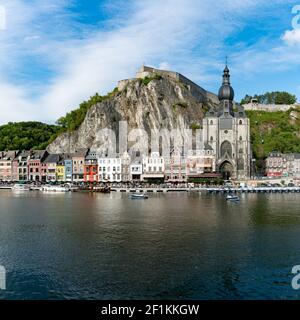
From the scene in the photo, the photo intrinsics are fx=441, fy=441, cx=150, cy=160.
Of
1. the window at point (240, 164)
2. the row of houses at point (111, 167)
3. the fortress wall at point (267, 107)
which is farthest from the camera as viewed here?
the fortress wall at point (267, 107)

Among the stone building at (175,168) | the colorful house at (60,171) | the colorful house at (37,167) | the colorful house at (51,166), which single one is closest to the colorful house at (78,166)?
the colorful house at (60,171)

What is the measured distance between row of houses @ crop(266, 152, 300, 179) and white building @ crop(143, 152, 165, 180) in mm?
25233

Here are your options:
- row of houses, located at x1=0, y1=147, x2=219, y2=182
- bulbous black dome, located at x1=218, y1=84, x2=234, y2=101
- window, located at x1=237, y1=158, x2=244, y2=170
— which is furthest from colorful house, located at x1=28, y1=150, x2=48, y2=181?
window, located at x1=237, y1=158, x2=244, y2=170

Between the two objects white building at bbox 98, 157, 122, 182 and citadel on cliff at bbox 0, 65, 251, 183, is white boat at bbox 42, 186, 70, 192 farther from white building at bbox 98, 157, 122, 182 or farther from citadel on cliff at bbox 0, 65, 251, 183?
citadel on cliff at bbox 0, 65, 251, 183

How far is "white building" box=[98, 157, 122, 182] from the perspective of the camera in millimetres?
85062

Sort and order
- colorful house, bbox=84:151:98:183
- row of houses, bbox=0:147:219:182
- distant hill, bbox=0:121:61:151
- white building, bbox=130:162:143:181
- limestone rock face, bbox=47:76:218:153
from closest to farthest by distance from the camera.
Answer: row of houses, bbox=0:147:219:182
white building, bbox=130:162:143:181
colorful house, bbox=84:151:98:183
limestone rock face, bbox=47:76:218:153
distant hill, bbox=0:121:61:151

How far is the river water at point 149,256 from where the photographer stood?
54.2 feet

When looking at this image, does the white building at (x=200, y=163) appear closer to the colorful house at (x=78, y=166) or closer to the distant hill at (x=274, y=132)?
the distant hill at (x=274, y=132)

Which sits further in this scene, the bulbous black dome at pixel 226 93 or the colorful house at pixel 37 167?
the bulbous black dome at pixel 226 93

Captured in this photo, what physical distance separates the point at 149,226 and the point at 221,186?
47.3m

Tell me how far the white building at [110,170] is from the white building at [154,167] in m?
5.05

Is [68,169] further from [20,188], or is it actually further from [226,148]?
[226,148]

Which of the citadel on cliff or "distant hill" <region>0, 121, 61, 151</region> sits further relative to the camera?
"distant hill" <region>0, 121, 61, 151</region>

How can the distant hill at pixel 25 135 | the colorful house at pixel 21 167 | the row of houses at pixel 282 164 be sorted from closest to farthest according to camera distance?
the row of houses at pixel 282 164
the colorful house at pixel 21 167
the distant hill at pixel 25 135
